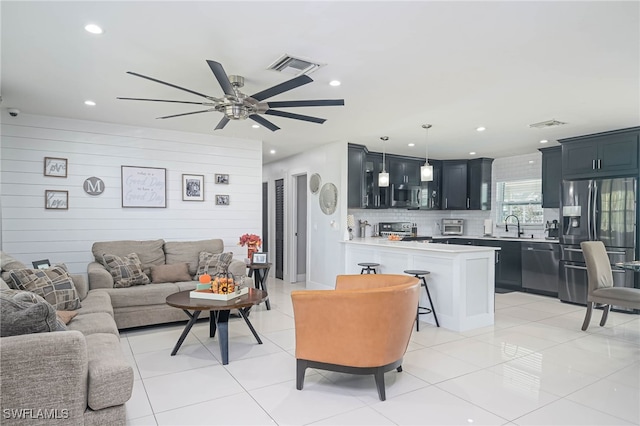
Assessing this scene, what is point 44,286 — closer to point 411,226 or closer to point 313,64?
point 313,64

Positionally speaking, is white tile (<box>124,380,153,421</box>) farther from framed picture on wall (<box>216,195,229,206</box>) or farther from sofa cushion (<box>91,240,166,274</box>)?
framed picture on wall (<box>216,195,229,206</box>)

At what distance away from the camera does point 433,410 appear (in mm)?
2531

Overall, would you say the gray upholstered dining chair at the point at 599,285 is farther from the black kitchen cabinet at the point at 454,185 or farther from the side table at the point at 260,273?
the side table at the point at 260,273

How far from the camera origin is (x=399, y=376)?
3.08 m

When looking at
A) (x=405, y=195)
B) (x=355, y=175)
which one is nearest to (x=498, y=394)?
(x=355, y=175)

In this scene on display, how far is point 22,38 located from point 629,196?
22.3 ft

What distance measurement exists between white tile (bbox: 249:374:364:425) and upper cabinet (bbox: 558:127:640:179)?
502 cm

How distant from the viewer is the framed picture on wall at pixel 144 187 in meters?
5.27

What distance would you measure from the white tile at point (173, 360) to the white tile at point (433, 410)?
1.65 metres

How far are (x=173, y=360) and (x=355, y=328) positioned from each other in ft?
6.05

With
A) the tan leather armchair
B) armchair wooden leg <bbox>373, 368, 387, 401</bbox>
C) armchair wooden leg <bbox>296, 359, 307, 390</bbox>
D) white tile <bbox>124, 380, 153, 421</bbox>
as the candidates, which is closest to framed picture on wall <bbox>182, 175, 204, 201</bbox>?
white tile <bbox>124, 380, 153, 421</bbox>

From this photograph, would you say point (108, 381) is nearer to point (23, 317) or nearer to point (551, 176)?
point (23, 317)

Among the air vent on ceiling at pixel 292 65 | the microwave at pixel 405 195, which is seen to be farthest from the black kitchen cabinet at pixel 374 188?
the air vent on ceiling at pixel 292 65

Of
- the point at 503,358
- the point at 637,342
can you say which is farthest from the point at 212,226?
the point at 637,342
